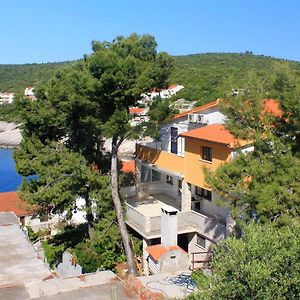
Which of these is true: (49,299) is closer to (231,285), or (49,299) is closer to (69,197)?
(231,285)

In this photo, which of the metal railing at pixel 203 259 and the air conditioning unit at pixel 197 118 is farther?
the air conditioning unit at pixel 197 118

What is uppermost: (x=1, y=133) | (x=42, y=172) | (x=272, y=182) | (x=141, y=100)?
(x=141, y=100)

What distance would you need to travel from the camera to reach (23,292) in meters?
14.2

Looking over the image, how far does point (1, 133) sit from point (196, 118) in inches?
4565

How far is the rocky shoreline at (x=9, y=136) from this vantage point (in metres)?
117

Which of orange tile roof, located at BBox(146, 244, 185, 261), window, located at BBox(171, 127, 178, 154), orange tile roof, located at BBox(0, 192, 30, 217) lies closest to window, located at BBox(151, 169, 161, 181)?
window, located at BBox(171, 127, 178, 154)

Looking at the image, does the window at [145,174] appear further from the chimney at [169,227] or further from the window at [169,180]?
the chimney at [169,227]

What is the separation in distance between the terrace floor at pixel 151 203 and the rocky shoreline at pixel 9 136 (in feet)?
293

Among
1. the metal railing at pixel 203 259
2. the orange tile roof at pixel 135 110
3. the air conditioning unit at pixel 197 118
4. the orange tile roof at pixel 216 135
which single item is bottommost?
the metal railing at pixel 203 259

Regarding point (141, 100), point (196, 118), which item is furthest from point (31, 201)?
point (196, 118)

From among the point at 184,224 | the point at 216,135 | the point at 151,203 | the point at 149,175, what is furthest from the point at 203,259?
the point at 149,175

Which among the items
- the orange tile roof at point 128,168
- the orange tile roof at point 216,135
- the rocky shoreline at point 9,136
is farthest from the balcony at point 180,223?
the rocky shoreline at point 9,136

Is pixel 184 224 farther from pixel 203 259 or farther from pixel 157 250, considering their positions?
pixel 157 250

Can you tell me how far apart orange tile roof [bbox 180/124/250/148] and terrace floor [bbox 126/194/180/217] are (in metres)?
4.40
